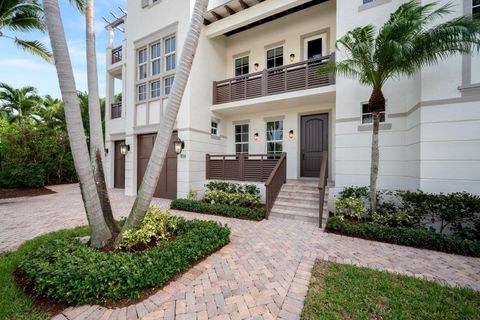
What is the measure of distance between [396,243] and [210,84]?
8857 millimetres

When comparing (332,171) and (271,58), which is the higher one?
(271,58)

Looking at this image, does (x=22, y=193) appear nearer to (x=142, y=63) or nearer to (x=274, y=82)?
(x=142, y=63)

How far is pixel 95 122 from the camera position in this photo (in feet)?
12.9

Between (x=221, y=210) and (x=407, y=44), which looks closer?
(x=407, y=44)

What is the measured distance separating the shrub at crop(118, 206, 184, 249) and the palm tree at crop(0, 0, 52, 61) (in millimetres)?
10797

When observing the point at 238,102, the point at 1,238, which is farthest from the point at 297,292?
the point at 238,102

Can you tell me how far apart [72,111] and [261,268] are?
4013mm

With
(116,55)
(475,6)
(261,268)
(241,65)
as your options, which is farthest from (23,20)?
(475,6)

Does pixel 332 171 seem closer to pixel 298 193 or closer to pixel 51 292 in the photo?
pixel 298 193

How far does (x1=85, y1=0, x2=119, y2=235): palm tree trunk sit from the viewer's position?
3840 millimetres

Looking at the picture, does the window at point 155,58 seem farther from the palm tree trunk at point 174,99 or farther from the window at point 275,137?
the palm tree trunk at point 174,99

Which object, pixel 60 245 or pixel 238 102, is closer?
pixel 60 245

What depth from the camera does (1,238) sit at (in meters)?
4.75

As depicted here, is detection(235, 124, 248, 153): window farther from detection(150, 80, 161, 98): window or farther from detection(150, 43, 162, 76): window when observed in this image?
detection(150, 43, 162, 76): window
